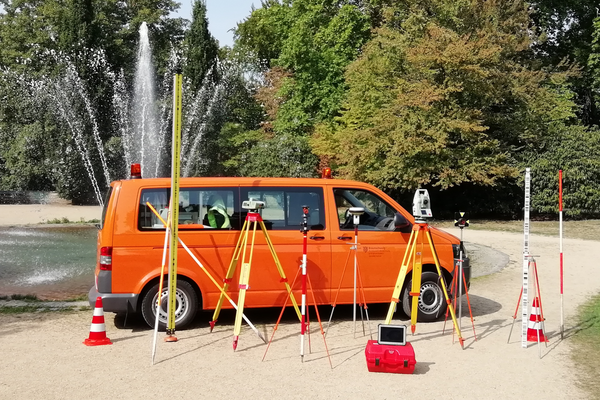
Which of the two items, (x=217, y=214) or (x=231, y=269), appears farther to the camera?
(x=217, y=214)

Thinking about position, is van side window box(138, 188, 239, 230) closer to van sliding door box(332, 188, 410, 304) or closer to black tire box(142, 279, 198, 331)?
black tire box(142, 279, 198, 331)

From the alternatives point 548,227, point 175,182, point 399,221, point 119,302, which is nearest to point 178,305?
point 119,302

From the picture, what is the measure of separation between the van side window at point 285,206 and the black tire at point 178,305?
1.17 m

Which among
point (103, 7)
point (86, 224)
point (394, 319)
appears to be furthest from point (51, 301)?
point (103, 7)

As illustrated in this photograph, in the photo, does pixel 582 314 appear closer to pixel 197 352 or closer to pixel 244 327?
pixel 244 327

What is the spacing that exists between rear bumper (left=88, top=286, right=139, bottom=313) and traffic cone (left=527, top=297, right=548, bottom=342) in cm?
490

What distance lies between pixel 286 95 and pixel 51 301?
3335cm

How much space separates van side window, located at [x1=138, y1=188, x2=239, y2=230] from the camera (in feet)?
25.4

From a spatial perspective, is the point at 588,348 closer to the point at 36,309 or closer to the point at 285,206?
the point at 285,206

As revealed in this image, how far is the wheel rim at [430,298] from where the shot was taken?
8.45 metres

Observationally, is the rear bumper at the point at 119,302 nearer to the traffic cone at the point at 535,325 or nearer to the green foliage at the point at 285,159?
the traffic cone at the point at 535,325

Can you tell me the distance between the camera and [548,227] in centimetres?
2597

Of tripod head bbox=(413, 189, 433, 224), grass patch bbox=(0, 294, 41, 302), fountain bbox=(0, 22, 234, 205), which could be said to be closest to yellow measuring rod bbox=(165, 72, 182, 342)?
tripod head bbox=(413, 189, 433, 224)

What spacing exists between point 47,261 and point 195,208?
8.28 meters
